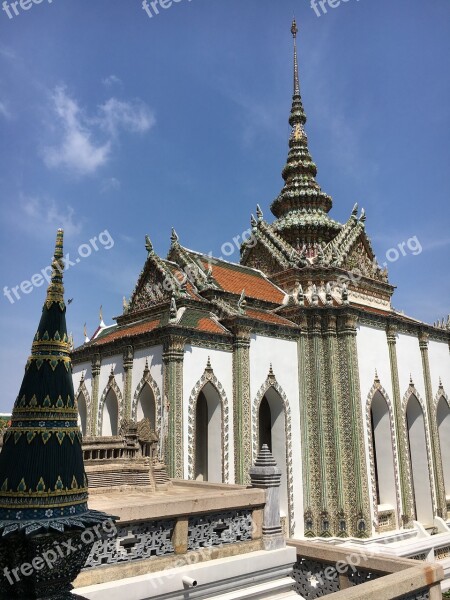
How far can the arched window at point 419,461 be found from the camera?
2036cm

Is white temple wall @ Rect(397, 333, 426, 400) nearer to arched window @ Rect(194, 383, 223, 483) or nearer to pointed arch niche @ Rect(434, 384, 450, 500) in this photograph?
pointed arch niche @ Rect(434, 384, 450, 500)

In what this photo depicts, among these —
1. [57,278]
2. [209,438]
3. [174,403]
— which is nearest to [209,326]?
[174,403]

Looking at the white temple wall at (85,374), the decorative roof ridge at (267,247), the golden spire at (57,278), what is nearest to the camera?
the golden spire at (57,278)

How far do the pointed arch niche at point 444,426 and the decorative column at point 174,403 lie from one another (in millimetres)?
12129

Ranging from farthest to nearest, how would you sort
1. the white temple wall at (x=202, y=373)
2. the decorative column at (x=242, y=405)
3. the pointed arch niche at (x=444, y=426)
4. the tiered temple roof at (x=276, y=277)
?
1. the pointed arch niche at (x=444, y=426)
2. the tiered temple roof at (x=276, y=277)
3. the decorative column at (x=242, y=405)
4. the white temple wall at (x=202, y=373)

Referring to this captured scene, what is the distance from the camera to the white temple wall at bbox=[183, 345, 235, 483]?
1557cm

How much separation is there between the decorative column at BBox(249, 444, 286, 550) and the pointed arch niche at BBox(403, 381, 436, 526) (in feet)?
43.2

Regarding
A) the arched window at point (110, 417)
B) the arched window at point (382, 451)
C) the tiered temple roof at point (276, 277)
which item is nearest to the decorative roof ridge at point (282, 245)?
the tiered temple roof at point (276, 277)

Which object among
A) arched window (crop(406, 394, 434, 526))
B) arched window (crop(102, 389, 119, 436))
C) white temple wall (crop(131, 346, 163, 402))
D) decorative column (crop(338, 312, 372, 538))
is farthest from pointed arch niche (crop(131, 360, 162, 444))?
arched window (crop(406, 394, 434, 526))

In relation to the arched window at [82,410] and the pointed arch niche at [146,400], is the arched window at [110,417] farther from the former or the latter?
the pointed arch niche at [146,400]

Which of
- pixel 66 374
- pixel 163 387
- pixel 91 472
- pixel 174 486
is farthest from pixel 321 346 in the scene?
pixel 66 374

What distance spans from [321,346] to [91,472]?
1033cm

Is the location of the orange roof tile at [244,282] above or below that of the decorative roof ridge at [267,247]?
below

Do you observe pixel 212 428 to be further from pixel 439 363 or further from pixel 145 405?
pixel 439 363
